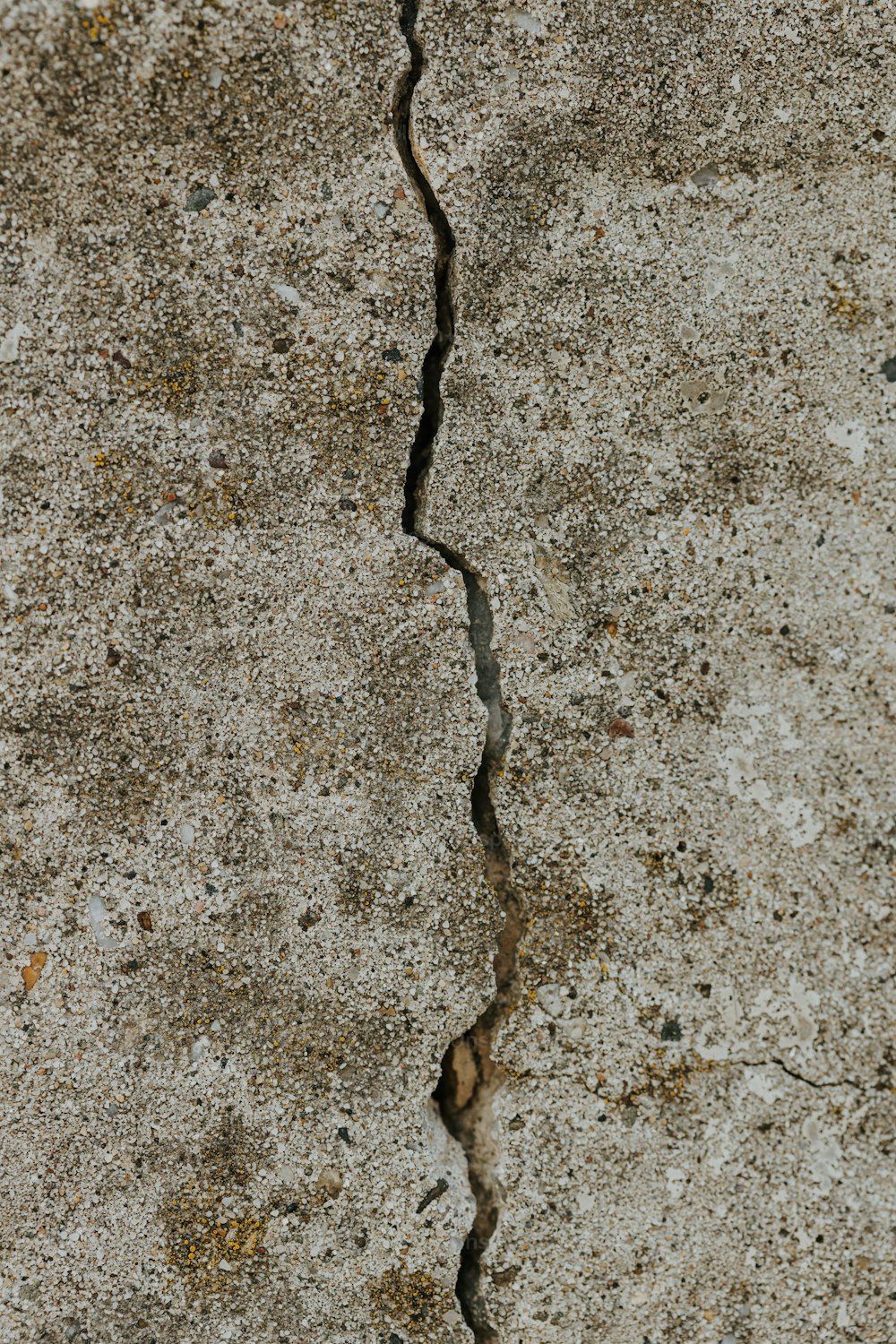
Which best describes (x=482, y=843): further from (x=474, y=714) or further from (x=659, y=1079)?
(x=659, y=1079)

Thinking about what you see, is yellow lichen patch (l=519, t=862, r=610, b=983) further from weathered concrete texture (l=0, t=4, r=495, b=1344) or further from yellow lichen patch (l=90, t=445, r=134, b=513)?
yellow lichen patch (l=90, t=445, r=134, b=513)

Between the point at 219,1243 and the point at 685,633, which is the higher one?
the point at 685,633

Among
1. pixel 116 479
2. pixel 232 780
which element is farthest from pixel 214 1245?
pixel 116 479

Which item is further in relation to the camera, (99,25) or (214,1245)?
(214,1245)

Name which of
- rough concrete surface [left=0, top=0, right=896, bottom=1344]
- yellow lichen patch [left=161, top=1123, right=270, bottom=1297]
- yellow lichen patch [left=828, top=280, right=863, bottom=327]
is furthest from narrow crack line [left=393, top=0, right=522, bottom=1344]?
yellow lichen patch [left=828, top=280, right=863, bottom=327]

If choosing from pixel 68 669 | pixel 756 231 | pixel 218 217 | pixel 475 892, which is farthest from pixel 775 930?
pixel 218 217

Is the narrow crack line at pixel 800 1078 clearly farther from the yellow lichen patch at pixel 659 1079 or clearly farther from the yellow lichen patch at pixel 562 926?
the yellow lichen patch at pixel 562 926
